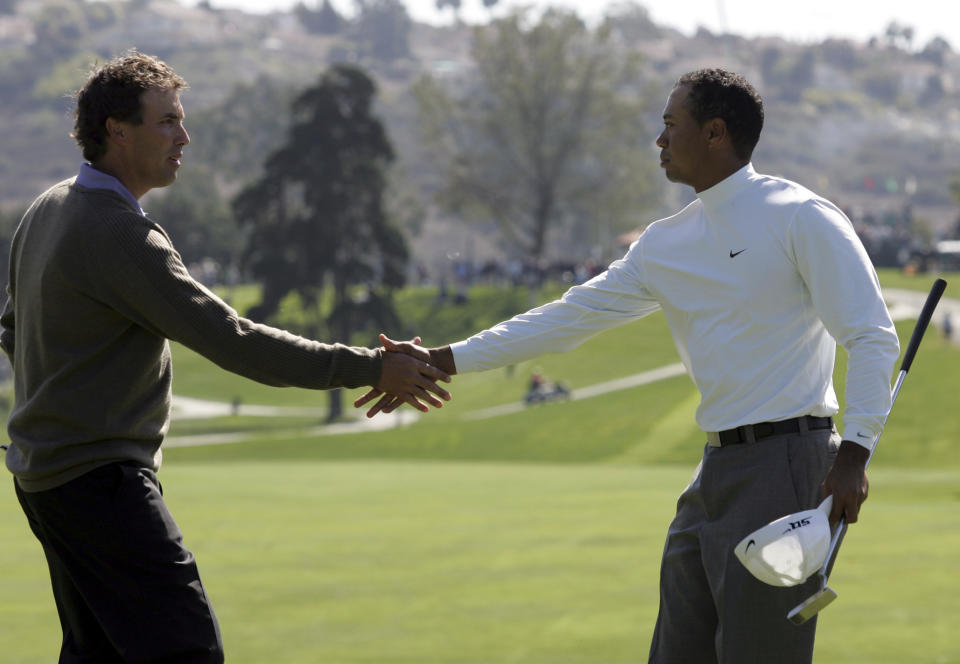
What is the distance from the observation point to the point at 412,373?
6.33 metres

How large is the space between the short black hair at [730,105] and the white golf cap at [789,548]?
1.44 metres

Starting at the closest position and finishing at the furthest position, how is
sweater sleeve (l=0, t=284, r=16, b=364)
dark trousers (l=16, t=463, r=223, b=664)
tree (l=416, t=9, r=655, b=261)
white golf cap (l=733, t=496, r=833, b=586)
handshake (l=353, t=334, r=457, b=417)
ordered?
white golf cap (l=733, t=496, r=833, b=586), dark trousers (l=16, t=463, r=223, b=664), sweater sleeve (l=0, t=284, r=16, b=364), handshake (l=353, t=334, r=457, b=417), tree (l=416, t=9, r=655, b=261)

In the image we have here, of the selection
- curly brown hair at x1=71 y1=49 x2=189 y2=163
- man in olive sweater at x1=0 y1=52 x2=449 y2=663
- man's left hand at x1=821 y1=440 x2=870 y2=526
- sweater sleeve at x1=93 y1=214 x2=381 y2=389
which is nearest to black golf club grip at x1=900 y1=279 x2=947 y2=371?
man's left hand at x1=821 y1=440 x2=870 y2=526

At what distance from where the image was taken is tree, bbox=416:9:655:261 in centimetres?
8800

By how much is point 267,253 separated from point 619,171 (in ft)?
142

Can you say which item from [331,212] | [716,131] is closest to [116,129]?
[716,131]

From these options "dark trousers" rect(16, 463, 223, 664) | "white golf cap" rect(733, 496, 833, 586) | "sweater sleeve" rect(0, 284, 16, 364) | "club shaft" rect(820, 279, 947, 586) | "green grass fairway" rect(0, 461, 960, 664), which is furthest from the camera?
"green grass fairway" rect(0, 461, 960, 664)

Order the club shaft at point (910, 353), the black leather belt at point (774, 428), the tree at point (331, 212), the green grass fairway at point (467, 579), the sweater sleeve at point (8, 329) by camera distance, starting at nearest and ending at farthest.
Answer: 1. the club shaft at point (910, 353)
2. the black leather belt at point (774, 428)
3. the sweater sleeve at point (8, 329)
4. the green grass fairway at point (467, 579)
5. the tree at point (331, 212)

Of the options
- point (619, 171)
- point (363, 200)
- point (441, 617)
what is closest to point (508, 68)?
point (619, 171)

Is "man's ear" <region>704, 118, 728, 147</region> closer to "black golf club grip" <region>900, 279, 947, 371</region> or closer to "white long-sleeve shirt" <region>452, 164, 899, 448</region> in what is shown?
"white long-sleeve shirt" <region>452, 164, 899, 448</region>

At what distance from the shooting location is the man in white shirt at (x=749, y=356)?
4.86 metres

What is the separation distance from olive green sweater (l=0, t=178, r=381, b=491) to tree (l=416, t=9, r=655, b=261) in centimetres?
8208

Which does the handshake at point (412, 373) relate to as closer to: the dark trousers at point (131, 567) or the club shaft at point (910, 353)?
the dark trousers at point (131, 567)

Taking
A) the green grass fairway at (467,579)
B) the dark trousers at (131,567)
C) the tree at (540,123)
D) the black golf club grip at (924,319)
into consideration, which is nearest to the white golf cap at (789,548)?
the black golf club grip at (924,319)
